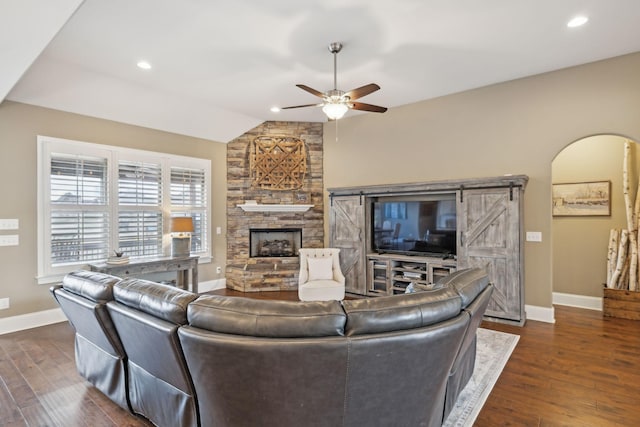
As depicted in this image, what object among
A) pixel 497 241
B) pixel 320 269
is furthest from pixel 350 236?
pixel 497 241

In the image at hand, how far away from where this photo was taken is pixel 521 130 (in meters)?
4.39

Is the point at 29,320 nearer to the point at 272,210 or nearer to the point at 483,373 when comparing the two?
the point at 272,210

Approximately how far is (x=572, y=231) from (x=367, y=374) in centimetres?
499

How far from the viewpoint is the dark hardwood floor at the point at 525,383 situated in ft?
7.36

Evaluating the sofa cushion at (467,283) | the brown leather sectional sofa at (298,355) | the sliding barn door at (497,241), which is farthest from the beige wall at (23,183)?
the sliding barn door at (497,241)

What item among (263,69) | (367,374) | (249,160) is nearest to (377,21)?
(263,69)

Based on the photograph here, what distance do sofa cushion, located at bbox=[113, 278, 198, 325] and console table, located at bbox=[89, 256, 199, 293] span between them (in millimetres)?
2462

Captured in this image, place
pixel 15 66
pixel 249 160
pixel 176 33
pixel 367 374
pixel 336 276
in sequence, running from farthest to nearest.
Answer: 1. pixel 249 160
2. pixel 336 276
3. pixel 176 33
4. pixel 15 66
5. pixel 367 374

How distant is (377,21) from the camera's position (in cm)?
306

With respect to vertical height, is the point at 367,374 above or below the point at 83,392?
above

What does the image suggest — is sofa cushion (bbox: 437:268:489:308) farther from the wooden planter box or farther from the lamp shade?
the lamp shade

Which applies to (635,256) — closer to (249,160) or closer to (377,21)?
(377,21)

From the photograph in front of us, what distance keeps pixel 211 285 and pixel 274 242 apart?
1.41m

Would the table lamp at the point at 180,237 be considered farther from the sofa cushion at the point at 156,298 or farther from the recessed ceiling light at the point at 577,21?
the recessed ceiling light at the point at 577,21
